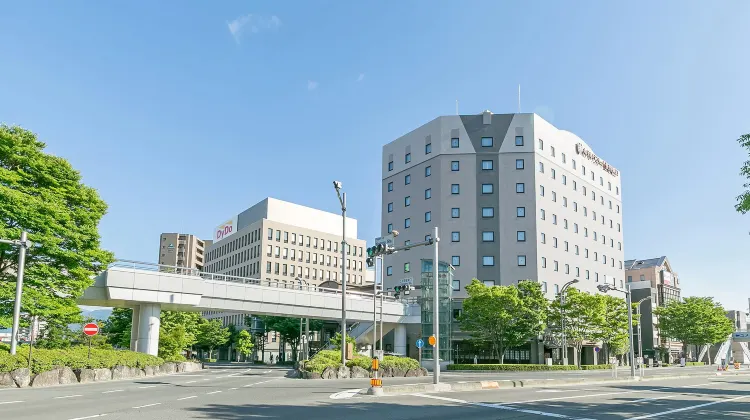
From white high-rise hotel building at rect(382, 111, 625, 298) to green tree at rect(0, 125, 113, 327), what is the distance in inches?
2032

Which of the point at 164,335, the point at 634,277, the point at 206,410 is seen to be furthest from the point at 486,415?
the point at 634,277

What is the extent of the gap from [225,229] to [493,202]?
76.6 m

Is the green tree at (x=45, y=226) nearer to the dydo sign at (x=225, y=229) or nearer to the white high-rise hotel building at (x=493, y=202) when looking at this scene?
the white high-rise hotel building at (x=493, y=202)

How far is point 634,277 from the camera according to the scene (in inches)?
5251

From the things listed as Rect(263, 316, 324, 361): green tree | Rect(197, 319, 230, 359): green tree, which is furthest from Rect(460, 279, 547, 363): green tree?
Rect(197, 319, 230, 359): green tree

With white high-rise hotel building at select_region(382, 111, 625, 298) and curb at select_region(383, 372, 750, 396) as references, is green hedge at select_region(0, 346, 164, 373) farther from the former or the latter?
white high-rise hotel building at select_region(382, 111, 625, 298)

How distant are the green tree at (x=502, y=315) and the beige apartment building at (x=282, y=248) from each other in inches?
2068

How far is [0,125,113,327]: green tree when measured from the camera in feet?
96.6

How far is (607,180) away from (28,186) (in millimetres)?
86577

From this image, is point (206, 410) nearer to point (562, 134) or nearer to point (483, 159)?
point (483, 159)

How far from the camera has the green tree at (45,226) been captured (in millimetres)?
29453

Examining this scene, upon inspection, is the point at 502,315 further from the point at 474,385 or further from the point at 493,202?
the point at 474,385

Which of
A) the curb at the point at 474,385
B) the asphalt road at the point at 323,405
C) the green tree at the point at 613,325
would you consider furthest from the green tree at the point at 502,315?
the asphalt road at the point at 323,405

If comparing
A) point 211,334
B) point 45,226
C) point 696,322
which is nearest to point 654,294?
point 696,322
